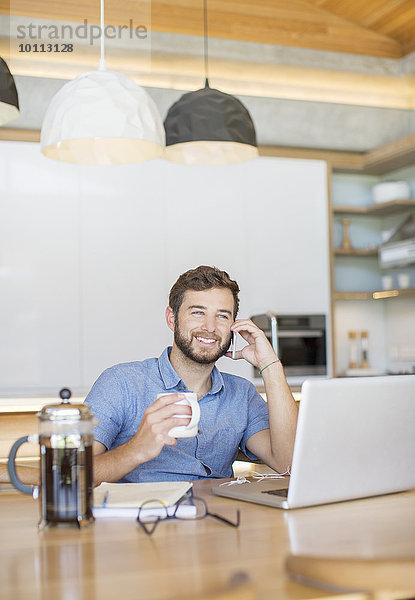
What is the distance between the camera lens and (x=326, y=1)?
16.3 ft

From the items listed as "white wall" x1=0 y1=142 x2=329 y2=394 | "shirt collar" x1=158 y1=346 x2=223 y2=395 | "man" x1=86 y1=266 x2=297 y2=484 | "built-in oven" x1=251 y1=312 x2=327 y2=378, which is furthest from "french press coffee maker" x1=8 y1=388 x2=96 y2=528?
"built-in oven" x1=251 y1=312 x2=327 y2=378

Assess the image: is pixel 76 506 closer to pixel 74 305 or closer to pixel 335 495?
pixel 335 495

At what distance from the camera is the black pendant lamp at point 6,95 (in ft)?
7.04

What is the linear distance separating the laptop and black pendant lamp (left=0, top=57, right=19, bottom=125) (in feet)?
4.04

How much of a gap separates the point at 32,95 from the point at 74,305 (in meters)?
1.22

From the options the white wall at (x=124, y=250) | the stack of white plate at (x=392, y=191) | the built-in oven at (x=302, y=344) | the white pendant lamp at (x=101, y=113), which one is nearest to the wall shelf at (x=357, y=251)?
the white wall at (x=124, y=250)

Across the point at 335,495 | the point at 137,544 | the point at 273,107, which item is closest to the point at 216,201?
the point at 273,107

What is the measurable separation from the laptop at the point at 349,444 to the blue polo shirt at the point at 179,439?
1.30 ft

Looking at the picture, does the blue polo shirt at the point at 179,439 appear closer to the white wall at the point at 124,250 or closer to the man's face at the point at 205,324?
the man's face at the point at 205,324

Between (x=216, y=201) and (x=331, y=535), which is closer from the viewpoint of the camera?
(x=331, y=535)

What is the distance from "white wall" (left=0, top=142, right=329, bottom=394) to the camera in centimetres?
426

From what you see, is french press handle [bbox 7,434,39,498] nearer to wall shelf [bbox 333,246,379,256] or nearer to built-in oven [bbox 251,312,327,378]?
built-in oven [bbox 251,312,327,378]

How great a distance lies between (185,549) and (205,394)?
3.45 ft

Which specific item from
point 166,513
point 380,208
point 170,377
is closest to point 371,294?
point 380,208
